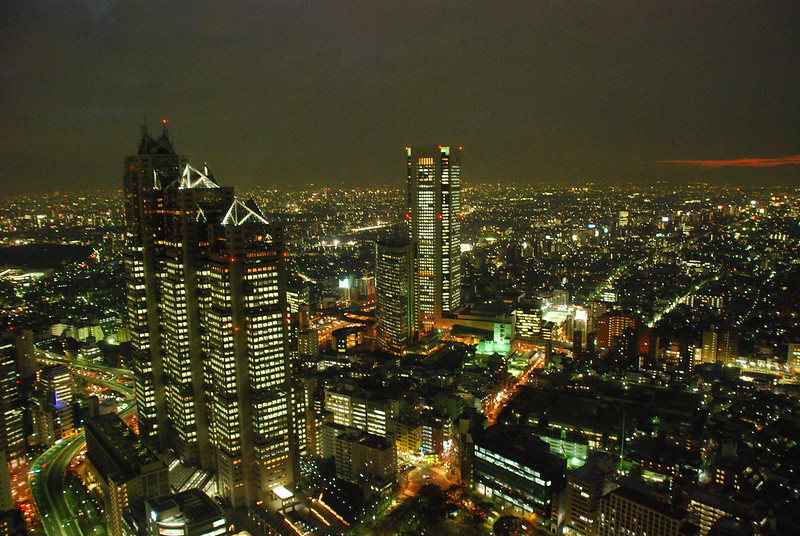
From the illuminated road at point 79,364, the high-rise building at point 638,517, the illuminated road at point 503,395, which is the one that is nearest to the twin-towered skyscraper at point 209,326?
the high-rise building at point 638,517

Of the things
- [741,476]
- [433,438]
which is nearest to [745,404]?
[741,476]

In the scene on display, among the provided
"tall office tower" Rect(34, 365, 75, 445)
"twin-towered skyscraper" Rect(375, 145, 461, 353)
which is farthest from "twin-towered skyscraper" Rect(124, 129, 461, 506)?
"twin-towered skyscraper" Rect(375, 145, 461, 353)

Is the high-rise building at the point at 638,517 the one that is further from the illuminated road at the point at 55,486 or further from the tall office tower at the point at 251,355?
the illuminated road at the point at 55,486

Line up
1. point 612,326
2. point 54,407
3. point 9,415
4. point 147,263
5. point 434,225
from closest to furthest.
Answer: point 147,263
point 9,415
point 54,407
point 612,326
point 434,225

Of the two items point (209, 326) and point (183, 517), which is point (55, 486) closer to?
point (209, 326)

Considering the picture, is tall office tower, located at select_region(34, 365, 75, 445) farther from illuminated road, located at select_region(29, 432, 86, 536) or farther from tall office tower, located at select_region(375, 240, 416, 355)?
tall office tower, located at select_region(375, 240, 416, 355)

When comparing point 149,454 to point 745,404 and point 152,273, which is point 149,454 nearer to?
point 152,273

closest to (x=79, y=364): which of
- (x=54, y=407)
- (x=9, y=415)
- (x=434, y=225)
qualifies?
(x=54, y=407)
